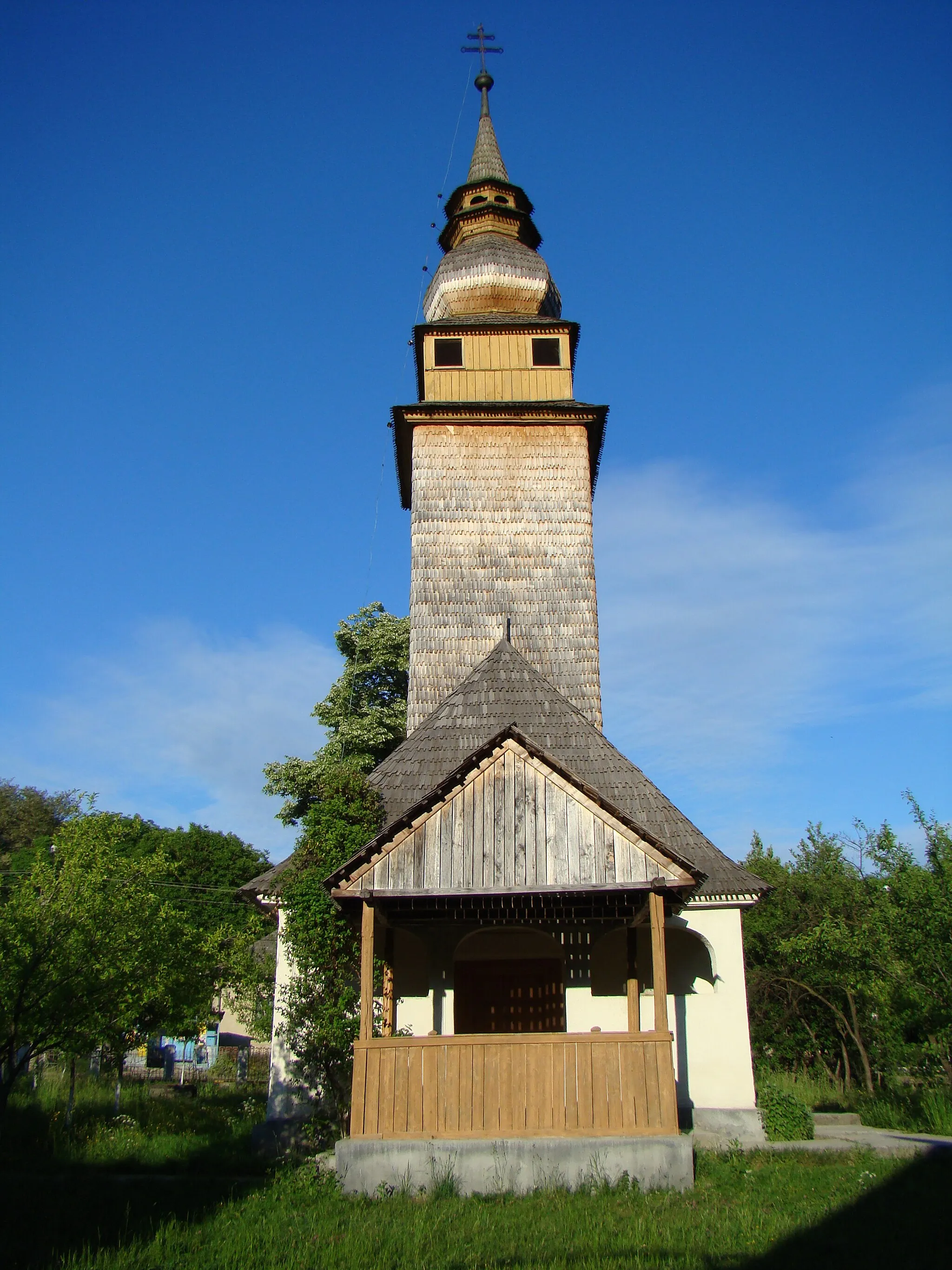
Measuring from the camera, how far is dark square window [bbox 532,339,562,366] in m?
21.2

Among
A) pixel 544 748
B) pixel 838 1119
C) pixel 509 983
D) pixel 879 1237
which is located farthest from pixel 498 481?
pixel 879 1237

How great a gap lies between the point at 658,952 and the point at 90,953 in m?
7.07

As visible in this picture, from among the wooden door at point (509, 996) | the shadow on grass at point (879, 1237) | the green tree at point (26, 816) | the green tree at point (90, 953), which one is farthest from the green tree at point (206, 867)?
the shadow on grass at point (879, 1237)

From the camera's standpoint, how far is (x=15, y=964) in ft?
38.7

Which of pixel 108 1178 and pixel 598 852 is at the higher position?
pixel 598 852

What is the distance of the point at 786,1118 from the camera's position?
12.8 m

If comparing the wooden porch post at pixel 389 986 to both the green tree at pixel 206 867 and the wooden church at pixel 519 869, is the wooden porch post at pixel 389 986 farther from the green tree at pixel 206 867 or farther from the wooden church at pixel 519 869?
the green tree at pixel 206 867

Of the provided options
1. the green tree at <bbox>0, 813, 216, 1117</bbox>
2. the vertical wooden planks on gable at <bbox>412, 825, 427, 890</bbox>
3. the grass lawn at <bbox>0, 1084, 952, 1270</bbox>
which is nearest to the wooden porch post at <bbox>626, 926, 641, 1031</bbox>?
the grass lawn at <bbox>0, 1084, 952, 1270</bbox>

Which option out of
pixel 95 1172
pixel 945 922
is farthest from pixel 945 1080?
pixel 95 1172

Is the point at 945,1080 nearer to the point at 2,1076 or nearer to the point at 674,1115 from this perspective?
the point at 674,1115

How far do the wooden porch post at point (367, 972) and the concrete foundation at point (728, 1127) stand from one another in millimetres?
4916

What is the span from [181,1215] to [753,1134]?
24.1 feet

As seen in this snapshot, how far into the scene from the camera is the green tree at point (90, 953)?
1173 centimetres

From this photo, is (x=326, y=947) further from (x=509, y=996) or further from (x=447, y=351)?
(x=447, y=351)
